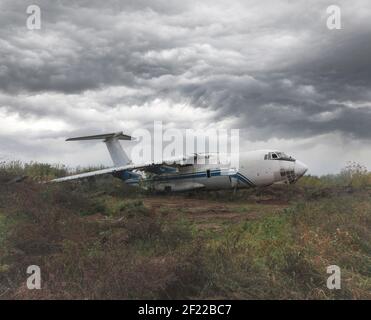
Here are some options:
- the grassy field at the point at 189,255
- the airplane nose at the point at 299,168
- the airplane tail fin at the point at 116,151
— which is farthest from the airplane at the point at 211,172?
the grassy field at the point at 189,255

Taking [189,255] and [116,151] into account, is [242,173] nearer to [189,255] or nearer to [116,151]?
[116,151]

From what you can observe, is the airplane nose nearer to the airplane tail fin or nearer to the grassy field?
the grassy field

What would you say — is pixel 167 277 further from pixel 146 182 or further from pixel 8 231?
pixel 146 182

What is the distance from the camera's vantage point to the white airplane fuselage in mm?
23578

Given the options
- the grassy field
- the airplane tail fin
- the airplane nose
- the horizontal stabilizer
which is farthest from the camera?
the airplane tail fin

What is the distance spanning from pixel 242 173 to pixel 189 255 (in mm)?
16474

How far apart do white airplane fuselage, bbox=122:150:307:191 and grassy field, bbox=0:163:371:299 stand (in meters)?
7.52

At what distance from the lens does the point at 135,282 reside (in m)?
6.73

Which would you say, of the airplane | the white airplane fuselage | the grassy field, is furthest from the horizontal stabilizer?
the grassy field

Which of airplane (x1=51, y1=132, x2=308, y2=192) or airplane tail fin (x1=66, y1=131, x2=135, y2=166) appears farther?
airplane tail fin (x1=66, y1=131, x2=135, y2=166)

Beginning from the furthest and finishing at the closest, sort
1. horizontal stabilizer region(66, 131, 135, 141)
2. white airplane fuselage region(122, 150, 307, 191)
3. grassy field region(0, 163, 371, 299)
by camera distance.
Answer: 1. horizontal stabilizer region(66, 131, 135, 141)
2. white airplane fuselage region(122, 150, 307, 191)
3. grassy field region(0, 163, 371, 299)

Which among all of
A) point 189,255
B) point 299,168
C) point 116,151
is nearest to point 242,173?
point 299,168

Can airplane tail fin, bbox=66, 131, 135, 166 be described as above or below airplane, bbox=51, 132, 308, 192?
above

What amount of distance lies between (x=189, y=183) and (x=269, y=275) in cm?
1874
